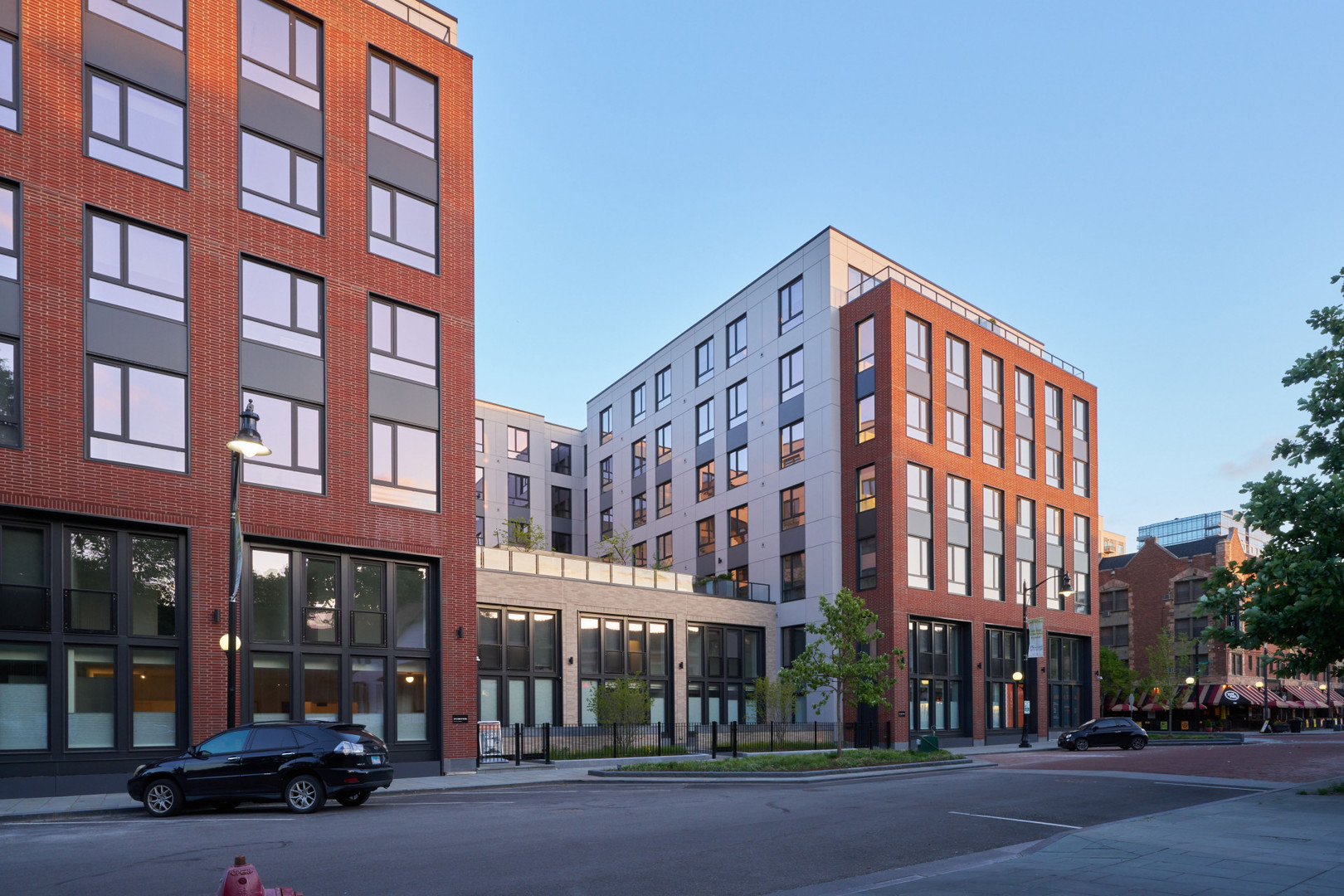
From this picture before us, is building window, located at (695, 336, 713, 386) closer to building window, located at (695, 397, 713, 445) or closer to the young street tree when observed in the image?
building window, located at (695, 397, 713, 445)

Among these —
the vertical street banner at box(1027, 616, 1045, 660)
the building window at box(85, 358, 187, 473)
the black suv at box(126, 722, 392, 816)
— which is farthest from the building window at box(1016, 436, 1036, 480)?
the black suv at box(126, 722, 392, 816)

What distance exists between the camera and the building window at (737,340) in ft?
185

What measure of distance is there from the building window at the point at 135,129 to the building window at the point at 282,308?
285cm

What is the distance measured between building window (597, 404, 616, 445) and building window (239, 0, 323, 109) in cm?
4415

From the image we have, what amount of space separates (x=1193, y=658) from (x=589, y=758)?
64973 mm

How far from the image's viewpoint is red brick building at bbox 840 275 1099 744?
153 feet

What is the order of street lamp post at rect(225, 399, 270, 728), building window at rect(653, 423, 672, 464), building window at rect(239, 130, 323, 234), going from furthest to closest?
building window at rect(653, 423, 672, 464) → building window at rect(239, 130, 323, 234) → street lamp post at rect(225, 399, 270, 728)

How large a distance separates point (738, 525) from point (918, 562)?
441 inches

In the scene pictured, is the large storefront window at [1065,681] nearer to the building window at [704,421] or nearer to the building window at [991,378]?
the building window at [991,378]

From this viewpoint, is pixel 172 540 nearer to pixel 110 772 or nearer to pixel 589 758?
pixel 110 772

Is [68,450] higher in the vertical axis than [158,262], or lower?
lower

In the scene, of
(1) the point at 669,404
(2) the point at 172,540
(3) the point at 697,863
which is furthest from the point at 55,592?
(1) the point at 669,404

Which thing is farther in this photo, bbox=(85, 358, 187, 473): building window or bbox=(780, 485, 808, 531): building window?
bbox=(780, 485, 808, 531): building window

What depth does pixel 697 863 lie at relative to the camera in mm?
12453
